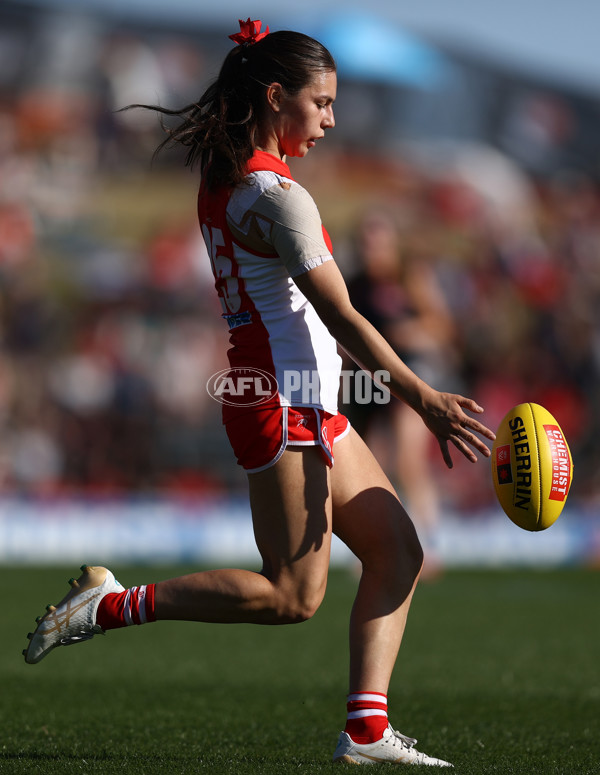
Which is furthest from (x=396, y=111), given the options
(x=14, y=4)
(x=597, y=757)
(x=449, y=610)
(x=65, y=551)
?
(x=597, y=757)

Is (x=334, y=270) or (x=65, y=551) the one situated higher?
(x=334, y=270)

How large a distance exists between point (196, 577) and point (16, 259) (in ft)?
52.9

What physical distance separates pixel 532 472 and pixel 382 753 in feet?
3.10

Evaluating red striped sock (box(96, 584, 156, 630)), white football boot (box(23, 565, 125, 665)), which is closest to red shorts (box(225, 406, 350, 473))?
red striped sock (box(96, 584, 156, 630))

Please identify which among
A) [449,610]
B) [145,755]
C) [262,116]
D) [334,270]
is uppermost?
[262,116]

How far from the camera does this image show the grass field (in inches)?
135

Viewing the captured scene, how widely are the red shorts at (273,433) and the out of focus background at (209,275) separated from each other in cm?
514

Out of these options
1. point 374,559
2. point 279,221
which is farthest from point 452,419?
point 279,221

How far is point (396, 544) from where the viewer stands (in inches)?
133

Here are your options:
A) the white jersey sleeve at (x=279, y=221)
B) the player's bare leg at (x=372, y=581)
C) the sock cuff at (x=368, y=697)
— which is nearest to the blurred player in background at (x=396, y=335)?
the player's bare leg at (x=372, y=581)

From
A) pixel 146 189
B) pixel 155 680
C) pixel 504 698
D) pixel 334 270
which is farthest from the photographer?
pixel 146 189

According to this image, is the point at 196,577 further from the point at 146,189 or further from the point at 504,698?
the point at 146,189

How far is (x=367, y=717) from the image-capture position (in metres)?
3.29

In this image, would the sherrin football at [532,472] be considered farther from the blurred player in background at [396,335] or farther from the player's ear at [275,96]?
the blurred player in background at [396,335]
